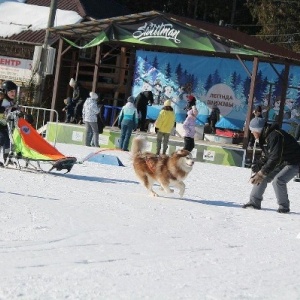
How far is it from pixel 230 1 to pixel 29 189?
116 ft

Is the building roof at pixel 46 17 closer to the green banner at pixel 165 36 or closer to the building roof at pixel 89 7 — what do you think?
the building roof at pixel 89 7

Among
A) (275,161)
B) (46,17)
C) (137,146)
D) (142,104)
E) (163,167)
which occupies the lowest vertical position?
(163,167)

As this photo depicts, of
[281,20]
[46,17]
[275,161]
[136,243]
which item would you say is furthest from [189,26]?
[281,20]

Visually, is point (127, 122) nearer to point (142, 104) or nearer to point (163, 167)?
point (142, 104)

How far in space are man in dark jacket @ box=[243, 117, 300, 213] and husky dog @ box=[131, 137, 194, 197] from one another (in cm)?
91

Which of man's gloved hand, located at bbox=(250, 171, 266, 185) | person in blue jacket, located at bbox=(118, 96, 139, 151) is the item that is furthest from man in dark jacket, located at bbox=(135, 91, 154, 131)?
man's gloved hand, located at bbox=(250, 171, 266, 185)

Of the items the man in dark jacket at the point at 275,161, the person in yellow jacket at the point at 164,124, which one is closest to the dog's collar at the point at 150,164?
the man in dark jacket at the point at 275,161

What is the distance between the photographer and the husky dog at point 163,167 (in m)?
11.9

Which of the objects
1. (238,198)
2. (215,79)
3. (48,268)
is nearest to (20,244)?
(48,268)

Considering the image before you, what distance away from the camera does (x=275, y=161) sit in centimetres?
1100

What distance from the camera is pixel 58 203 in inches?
413

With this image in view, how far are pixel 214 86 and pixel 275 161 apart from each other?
14661 millimetres

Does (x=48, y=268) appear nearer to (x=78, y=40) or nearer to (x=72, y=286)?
(x=72, y=286)

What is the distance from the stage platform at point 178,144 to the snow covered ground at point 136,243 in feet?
28.2
